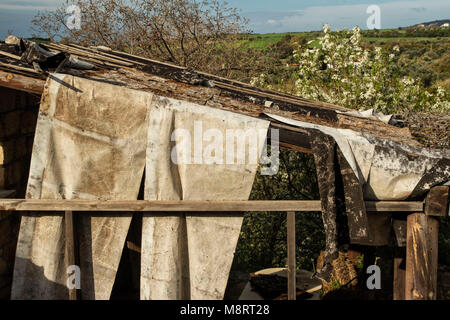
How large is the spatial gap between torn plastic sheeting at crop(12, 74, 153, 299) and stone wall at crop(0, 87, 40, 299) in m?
1.33

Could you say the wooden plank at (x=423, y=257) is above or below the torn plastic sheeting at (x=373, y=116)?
below

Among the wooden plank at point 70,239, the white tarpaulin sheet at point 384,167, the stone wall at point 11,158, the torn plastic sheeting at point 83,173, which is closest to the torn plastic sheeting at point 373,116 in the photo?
the white tarpaulin sheet at point 384,167

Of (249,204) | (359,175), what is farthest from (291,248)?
(359,175)

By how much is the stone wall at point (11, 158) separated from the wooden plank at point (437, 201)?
453 centimetres

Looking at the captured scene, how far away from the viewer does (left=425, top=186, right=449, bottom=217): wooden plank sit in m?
4.04

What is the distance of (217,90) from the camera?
4922 millimetres

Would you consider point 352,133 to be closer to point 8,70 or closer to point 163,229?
point 163,229

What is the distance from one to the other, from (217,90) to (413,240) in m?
2.54

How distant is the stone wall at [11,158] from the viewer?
16.8 feet

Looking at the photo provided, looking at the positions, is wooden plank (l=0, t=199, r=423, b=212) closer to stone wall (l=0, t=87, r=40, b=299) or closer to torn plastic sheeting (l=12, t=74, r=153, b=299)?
torn plastic sheeting (l=12, t=74, r=153, b=299)

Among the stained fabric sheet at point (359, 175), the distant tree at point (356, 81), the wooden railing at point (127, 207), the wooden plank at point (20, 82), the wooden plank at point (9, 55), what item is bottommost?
the wooden railing at point (127, 207)

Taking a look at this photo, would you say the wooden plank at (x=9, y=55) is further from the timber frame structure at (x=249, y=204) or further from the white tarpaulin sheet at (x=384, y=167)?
the white tarpaulin sheet at (x=384, y=167)

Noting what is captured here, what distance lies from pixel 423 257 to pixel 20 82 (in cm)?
406
